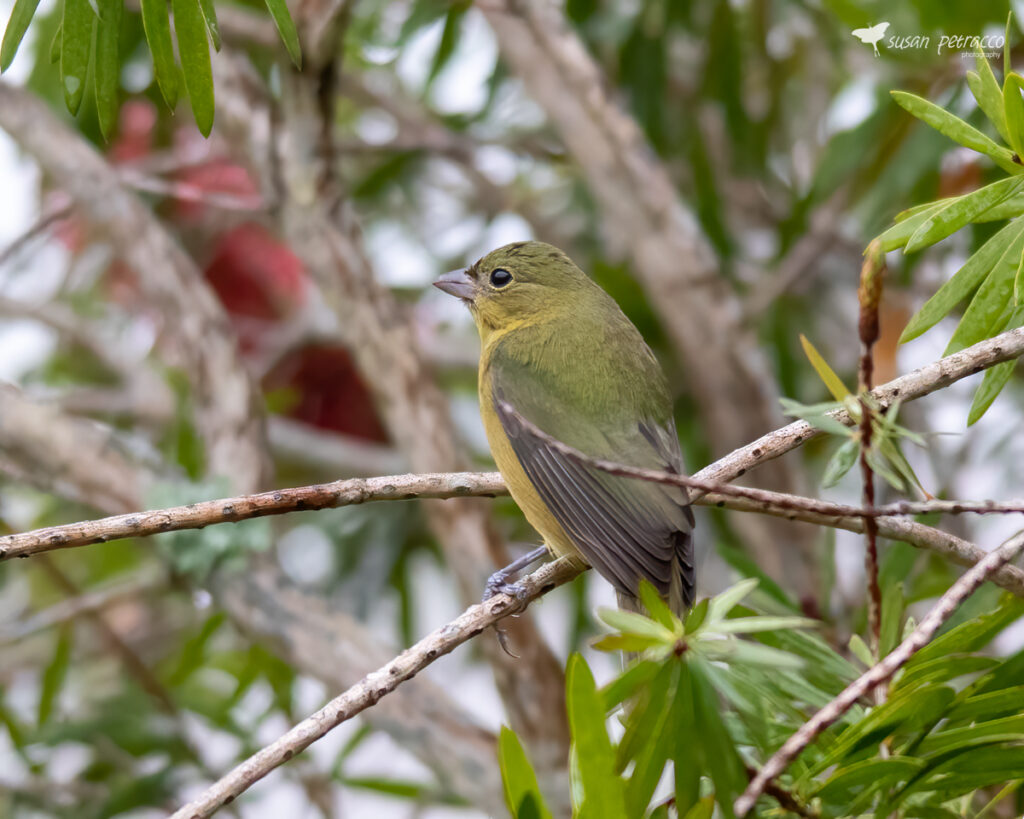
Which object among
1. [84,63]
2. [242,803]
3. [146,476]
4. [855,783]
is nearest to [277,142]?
[146,476]

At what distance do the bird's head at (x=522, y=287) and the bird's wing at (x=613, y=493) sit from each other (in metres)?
0.48

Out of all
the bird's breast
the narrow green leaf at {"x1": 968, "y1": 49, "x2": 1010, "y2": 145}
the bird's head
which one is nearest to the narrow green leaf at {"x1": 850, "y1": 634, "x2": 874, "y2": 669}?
the narrow green leaf at {"x1": 968, "y1": 49, "x2": 1010, "y2": 145}

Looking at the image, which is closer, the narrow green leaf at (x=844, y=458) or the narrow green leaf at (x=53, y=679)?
the narrow green leaf at (x=844, y=458)

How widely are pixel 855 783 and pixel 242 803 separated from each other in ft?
7.40

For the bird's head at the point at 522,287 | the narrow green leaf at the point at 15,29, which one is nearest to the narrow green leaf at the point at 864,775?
the narrow green leaf at the point at 15,29

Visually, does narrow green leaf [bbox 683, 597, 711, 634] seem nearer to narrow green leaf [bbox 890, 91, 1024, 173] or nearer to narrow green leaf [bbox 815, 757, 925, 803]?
narrow green leaf [bbox 815, 757, 925, 803]

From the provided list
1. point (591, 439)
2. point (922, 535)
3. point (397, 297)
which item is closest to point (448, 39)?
point (397, 297)

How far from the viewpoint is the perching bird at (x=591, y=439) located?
2.18 m

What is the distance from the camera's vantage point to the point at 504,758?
4.22ft

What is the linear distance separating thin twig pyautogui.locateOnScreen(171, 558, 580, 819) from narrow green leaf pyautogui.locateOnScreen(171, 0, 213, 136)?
0.77 m

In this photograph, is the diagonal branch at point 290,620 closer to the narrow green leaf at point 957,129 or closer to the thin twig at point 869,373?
the thin twig at point 869,373

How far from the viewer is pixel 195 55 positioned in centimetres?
158

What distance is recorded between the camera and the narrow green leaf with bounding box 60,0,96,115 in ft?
5.23

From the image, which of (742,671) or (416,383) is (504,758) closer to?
(742,671)
